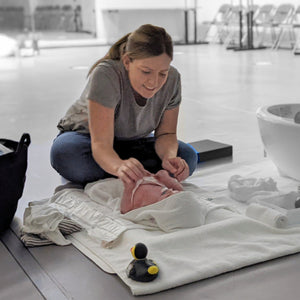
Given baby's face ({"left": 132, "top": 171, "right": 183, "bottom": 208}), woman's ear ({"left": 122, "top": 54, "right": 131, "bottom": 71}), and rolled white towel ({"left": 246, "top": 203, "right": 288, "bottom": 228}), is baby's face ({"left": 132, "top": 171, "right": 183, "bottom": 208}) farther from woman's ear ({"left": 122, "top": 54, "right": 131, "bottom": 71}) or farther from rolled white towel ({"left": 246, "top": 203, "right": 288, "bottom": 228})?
woman's ear ({"left": 122, "top": 54, "right": 131, "bottom": 71})

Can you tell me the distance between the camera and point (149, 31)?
6.15ft

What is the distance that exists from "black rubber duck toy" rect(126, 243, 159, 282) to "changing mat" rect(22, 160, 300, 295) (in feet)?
0.05

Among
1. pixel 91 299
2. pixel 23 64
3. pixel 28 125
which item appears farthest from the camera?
pixel 23 64

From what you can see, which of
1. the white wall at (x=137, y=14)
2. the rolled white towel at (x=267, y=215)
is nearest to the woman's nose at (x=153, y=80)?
the rolled white towel at (x=267, y=215)

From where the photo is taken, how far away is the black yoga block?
2.72 meters

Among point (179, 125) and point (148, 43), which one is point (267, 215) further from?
point (179, 125)

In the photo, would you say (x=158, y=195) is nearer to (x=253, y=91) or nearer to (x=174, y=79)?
(x=174, y=79)

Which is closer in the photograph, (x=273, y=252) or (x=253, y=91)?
(x=273, y=252)

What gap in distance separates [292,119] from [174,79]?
0.50 m

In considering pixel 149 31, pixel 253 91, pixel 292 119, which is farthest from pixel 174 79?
pixel 253 91

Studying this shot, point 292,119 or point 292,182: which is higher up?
point 292,119

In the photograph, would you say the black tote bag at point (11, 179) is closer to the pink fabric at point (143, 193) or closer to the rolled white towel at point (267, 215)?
the pink fabric at point (143, 193)

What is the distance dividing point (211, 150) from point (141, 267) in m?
1.37

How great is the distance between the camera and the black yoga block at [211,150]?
2.72 m
